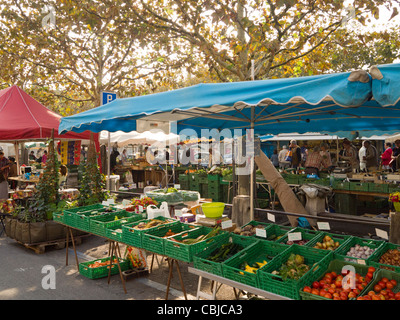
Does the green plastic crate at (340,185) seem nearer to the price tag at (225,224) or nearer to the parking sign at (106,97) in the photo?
the price tag at (225,224)

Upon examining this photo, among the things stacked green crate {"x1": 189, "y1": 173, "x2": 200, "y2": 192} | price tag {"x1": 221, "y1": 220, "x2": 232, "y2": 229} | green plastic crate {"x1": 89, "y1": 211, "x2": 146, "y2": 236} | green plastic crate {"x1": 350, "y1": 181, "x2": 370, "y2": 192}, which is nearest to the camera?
price tag {"x1": 221, "y1": 220, "x2": 232, "y2": 229}

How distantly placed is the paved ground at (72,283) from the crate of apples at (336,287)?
182 cm

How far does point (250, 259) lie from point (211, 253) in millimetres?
425

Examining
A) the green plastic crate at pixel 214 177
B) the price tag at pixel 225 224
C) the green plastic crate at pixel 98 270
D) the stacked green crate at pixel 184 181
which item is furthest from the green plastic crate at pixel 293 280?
the stacked green crate at pixel 184 181

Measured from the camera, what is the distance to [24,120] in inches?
350

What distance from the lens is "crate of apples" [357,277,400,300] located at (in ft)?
8.77

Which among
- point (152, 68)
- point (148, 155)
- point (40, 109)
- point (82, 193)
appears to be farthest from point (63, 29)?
point (82, 193)

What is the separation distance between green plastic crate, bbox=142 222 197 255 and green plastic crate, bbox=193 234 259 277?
1.76 feet

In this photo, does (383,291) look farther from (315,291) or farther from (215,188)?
(215,188)

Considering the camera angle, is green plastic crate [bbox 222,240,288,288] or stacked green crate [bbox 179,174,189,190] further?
stacked green crate [bbox 179,174,189,190]

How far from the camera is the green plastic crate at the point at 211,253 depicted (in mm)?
3207

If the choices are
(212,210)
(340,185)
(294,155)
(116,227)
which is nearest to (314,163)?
(340,185)

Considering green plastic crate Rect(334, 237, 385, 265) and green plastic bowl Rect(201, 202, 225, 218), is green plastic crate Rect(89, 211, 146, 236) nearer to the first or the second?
green plastic bowl Rect(201, 202, 225, 218)

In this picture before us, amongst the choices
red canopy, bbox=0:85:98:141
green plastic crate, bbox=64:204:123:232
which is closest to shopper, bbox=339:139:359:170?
red canopy, bbox=0:85:98:141
